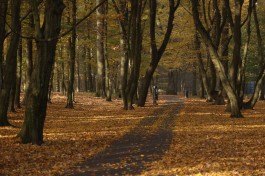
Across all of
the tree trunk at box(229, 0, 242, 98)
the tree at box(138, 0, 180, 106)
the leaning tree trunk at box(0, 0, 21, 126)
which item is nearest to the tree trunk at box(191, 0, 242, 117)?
the tree trunk at box(229, 0, 242, 98)

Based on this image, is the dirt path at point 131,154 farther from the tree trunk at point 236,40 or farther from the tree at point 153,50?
the tree at point 153,50

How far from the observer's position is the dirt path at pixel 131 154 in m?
8.57

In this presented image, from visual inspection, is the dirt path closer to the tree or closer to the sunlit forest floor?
the sunlit forest floor

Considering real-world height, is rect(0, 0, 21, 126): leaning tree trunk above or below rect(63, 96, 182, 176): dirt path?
above

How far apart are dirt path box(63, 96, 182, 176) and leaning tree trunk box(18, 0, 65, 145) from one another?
2.26 m

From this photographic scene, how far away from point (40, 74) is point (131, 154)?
363cm

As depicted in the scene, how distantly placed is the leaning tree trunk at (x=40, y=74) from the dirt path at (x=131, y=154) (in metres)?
2.26

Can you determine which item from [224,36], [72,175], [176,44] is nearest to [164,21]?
[176,44]

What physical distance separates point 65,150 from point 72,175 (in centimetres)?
328

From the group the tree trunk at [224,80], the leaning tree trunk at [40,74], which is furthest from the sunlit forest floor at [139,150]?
the tree trunk at [224,80]

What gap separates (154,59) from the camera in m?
29.4

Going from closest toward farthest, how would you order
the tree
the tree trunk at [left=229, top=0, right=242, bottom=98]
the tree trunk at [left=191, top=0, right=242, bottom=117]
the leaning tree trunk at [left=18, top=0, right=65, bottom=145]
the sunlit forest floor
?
the sunlit forest floor
the leaning tree trunk at [left=18, top=0, right=65, bottom=145]
the tree trunk at [left=191, top=0, right=242, bottom=117]
the tree trunk at [left=229, top=0, right=242, bottom=98]
the tree

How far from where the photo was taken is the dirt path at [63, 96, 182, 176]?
857cm

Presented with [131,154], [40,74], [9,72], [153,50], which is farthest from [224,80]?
[131,154]
